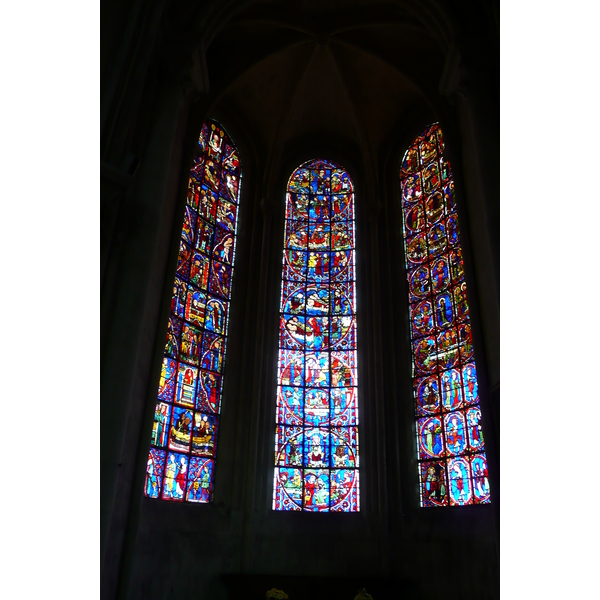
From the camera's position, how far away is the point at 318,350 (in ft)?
32.1

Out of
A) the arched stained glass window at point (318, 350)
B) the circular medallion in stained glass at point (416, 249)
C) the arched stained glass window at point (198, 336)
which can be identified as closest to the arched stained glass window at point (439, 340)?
the circular medallion in stained glass at point (416, 249)

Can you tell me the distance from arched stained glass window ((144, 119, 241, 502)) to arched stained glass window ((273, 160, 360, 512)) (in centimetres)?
112

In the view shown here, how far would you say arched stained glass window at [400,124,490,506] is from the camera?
7895mm

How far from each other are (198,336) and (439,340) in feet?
12.6

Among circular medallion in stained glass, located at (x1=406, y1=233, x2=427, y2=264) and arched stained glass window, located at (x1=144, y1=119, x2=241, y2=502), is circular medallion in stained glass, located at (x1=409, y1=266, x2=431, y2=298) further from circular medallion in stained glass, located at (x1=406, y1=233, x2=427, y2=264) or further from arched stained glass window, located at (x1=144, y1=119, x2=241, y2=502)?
arched stained glass window, located at (x1=144, y1=119, x2=241, y2=502)

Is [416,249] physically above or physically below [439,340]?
above

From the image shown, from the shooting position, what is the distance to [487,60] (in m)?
8.11

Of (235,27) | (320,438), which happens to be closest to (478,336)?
(320,438)

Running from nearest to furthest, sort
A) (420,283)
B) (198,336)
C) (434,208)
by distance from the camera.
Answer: (198,336)
(420,283)
(434,208)

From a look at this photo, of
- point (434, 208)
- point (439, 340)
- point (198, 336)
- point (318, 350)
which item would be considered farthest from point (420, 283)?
point (198, 336)

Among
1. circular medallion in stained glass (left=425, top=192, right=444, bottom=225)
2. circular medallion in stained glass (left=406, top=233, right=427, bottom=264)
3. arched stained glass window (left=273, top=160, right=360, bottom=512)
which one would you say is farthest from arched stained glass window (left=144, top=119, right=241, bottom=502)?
circular medallion in stained glass (left=425, top=192, right=444, bottom=225)

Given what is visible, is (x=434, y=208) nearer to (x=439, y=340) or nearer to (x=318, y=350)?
(x=439, y=340)
